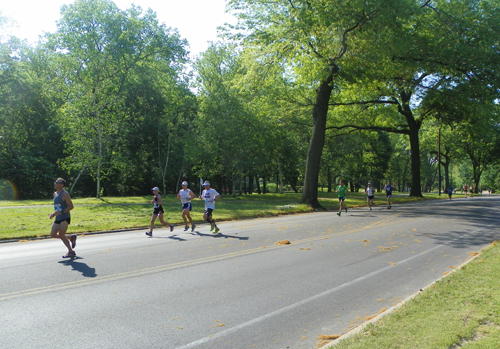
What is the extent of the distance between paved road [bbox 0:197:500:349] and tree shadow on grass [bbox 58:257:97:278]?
0.07 feet

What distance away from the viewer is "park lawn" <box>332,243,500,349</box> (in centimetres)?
399

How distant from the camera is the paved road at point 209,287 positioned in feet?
15.0

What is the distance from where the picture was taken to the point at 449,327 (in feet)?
14.4

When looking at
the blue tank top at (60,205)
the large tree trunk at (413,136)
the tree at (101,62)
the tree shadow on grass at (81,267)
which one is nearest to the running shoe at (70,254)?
the tree shadow on grass at (81,267)

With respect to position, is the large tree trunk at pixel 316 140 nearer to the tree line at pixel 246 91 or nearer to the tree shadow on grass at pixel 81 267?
the tree line at pixel 246 91

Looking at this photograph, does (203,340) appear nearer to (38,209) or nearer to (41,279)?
(41,279)

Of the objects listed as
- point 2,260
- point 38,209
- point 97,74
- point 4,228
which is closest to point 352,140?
point 97,74

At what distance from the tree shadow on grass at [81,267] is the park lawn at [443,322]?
17.0 feet

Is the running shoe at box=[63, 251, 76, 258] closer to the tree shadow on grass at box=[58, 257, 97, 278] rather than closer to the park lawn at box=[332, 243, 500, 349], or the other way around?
the tree shadow on grass at box=[58, 257, 97, 278]

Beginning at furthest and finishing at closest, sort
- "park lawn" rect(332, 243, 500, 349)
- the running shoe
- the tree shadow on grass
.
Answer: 1. the running shoe
2. the tree shadow on grass
3. "park lawn" rect(332, 243, 500, 349)

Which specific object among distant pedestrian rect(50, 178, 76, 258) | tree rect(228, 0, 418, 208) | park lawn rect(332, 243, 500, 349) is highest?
tree rect(228, 0, 418, 208)

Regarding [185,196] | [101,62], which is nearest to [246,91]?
[101,62]

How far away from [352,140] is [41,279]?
45.6 metres

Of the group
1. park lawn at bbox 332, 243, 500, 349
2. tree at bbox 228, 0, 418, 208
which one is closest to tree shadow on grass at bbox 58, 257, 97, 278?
park lawn at bbox 332, 243, 500, 349
